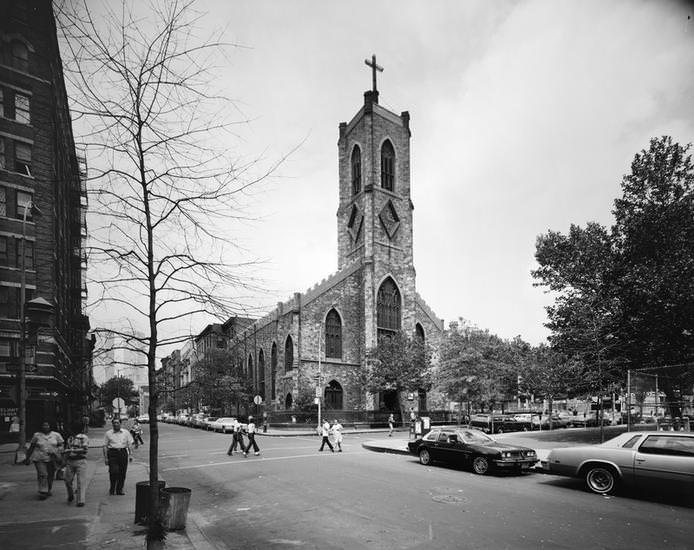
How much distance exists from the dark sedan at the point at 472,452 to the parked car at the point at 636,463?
182 cm

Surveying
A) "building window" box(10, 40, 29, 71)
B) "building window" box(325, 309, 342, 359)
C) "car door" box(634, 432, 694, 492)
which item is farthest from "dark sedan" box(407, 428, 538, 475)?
"building window" box(325, 309, 342, 359)

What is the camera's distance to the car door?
9.32m

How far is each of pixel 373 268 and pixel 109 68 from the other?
1561 inches

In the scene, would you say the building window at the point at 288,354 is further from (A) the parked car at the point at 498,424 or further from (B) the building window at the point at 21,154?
(B) the building window at the point at 21,154

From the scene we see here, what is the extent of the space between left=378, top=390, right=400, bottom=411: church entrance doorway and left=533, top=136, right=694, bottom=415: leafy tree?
22411 mm

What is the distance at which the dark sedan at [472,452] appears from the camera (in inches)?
516

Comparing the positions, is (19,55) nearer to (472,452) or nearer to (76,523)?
(76,523)

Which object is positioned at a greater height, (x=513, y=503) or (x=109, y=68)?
(x=109, y=68)

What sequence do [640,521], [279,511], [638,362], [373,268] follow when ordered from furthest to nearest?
[373,268]
[638,362]
[279,511]
[640,521]

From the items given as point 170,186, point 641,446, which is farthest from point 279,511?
point 641,446

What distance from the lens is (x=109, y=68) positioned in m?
6.47

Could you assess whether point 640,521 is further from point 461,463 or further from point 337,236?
point 337,236

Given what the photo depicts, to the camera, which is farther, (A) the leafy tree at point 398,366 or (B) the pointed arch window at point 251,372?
(B) the pointed arch window at point 251,372

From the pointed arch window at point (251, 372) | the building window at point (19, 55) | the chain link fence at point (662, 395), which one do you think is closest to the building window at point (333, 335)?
the pointed arch window at point (251, 372)
